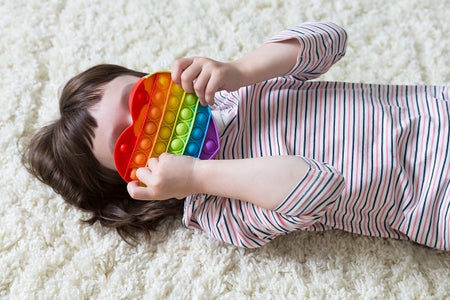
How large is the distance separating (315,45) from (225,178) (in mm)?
241

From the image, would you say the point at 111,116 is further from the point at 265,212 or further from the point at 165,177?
the point at 265,212

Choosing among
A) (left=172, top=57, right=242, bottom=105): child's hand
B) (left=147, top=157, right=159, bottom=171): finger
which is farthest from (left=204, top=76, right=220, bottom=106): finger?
(left=147, top=157, right=159, bottom=171): finger

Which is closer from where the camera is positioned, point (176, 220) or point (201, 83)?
point (201, 83)

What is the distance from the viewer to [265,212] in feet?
2.46

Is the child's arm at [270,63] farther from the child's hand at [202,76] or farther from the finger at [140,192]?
the finger at [140,192]

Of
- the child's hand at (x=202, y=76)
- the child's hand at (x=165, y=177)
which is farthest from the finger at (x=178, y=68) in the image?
the child's hand at (x=165, y=177)

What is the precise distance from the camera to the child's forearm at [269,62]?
0.78 meters

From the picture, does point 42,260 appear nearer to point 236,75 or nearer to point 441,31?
point 236,75

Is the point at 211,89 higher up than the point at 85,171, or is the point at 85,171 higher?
the point at 211,89

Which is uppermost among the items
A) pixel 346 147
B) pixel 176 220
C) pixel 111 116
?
pixel 111 116

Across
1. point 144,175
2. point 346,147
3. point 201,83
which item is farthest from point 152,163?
point 346,147

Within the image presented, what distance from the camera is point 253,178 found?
2.33ft

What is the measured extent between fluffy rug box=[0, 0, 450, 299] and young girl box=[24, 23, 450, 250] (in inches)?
1.8

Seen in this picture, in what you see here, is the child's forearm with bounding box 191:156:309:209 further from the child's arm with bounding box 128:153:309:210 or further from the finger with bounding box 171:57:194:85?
the finger with bounding box 171:57:194:85
